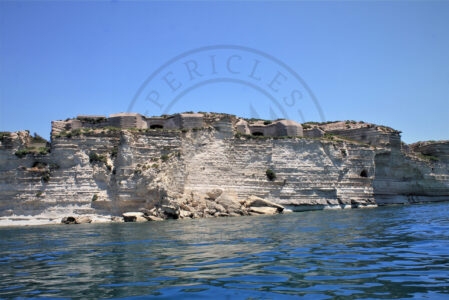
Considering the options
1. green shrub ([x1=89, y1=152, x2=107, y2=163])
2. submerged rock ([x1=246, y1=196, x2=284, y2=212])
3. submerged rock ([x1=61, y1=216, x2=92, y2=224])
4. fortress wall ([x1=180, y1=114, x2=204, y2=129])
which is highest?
fortress wall ([x1=180, y1=114, x2=204, y2=129])

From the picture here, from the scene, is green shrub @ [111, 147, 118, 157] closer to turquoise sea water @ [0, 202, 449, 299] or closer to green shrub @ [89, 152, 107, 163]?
green shrub @ [89, 152, 107, 163]

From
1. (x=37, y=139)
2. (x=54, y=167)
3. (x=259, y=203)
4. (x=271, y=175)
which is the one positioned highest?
(x=37, y=139)

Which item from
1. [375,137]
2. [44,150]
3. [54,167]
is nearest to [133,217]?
[54,167]

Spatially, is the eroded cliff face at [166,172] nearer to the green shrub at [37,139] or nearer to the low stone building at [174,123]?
the low stone building at [174,123]

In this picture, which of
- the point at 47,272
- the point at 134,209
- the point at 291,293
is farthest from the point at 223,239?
the point at 134,209

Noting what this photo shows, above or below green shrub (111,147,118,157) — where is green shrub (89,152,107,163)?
below

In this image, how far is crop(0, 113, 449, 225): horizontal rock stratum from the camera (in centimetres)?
Answer: 2716

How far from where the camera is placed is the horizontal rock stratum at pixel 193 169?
89.1ft

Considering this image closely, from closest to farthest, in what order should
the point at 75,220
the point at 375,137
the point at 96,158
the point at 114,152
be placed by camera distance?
the point at 75,220 < the point at 96,158 < the point at 114,152 < the point at 375,137

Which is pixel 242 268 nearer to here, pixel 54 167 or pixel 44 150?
pixel 54 167

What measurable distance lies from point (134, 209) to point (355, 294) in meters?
23.7

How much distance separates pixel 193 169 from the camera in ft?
101

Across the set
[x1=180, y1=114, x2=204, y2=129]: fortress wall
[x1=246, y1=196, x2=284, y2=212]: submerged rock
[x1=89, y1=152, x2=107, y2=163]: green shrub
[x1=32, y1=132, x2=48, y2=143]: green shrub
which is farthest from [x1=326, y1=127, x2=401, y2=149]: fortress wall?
[x1=32, y1=132, x2=48, y2=143]: green shrub

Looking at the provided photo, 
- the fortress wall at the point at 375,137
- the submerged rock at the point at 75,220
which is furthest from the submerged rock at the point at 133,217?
the fortress wall at the point at 375,137
